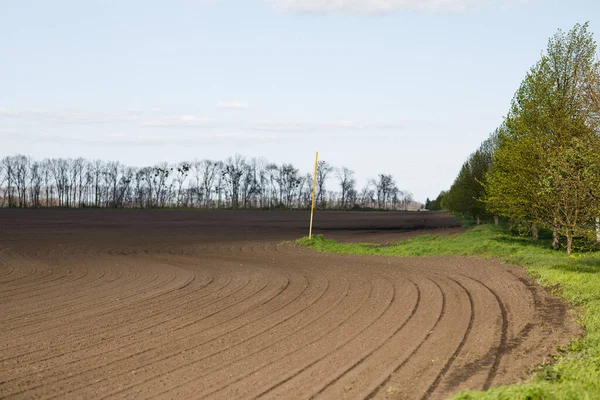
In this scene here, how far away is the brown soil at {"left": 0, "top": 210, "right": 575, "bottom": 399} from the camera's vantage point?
8.38 meters

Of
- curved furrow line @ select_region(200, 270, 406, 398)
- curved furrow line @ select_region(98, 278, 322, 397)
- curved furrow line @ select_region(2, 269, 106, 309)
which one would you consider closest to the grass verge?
curved furrow line @ select_region(200, 270, 406, 398)

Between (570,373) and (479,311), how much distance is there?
18.1 feet

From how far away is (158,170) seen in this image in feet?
464

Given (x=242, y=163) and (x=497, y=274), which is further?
(x=242, y=163)

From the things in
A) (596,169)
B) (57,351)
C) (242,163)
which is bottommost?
(57,351)

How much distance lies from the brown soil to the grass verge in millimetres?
509

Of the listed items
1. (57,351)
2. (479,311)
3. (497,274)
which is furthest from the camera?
(497,274)

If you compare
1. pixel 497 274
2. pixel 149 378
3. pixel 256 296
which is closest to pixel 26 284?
pixel 256 296

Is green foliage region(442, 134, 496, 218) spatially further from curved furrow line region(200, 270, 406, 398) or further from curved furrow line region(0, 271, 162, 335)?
curved furrow line region(200, 270, 406, 398)

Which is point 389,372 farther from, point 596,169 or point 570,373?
point 596,169

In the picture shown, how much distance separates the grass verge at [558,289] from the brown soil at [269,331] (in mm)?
509

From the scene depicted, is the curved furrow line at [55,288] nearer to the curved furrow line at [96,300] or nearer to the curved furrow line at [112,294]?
the curved furrow line at [96,300]

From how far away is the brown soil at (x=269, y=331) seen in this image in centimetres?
838

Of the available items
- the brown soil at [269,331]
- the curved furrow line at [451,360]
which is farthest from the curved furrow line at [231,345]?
the curved furrow line at [451,360]
